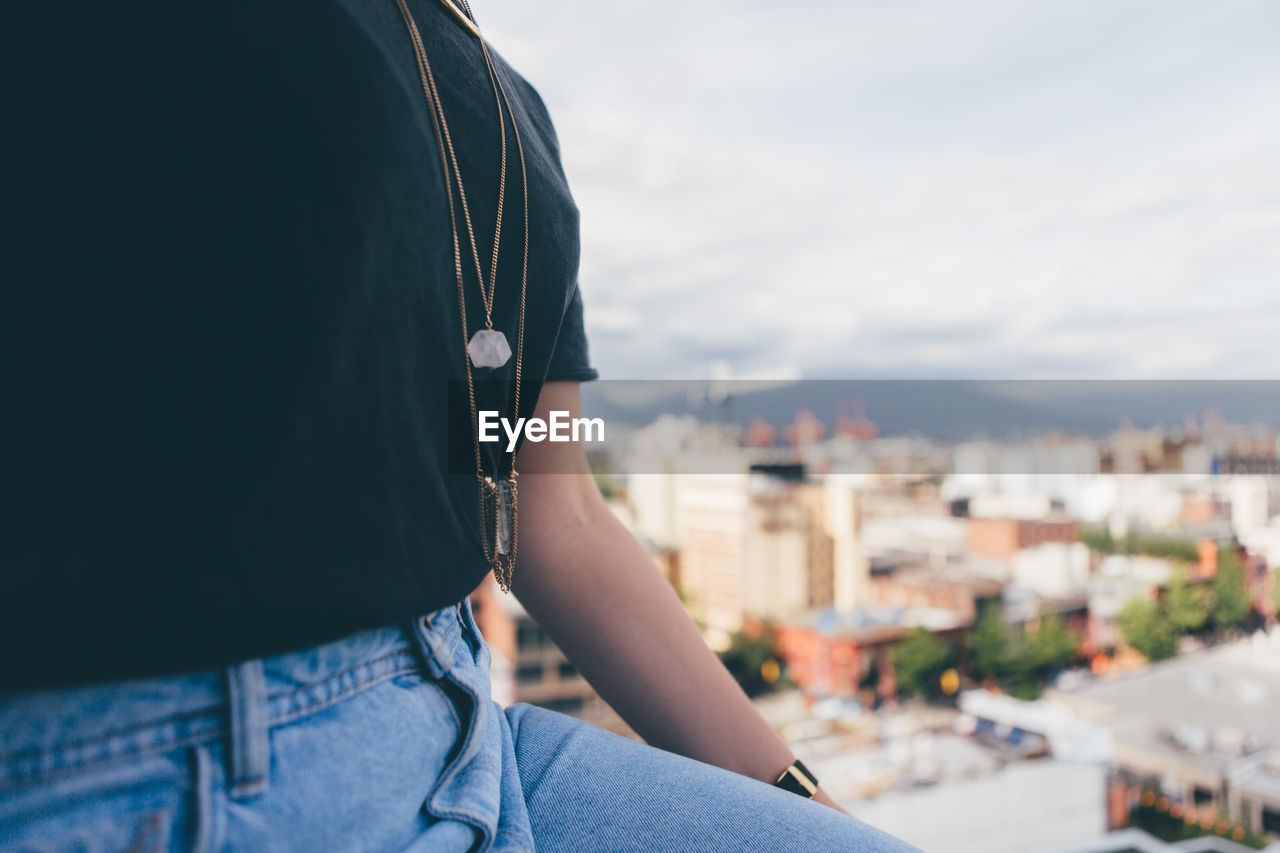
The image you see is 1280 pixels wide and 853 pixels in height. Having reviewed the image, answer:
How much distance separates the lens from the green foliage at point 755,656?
77.5 feet

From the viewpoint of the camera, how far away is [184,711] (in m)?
0.26

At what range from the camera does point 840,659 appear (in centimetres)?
2434

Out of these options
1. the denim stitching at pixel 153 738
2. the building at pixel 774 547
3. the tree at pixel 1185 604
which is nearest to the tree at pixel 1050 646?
the tree at pixel 1185 604

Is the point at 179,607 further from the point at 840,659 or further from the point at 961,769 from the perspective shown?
the point at 840,659

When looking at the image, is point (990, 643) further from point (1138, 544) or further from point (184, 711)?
point (184, 711)

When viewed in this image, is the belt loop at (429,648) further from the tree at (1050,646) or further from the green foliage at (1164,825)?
the tree at (1050,646)

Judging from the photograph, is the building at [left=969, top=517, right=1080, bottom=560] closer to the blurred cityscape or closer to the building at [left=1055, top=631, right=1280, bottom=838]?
the blurred cityscape

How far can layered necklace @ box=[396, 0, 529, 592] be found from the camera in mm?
388

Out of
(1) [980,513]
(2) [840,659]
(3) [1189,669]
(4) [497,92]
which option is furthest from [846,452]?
(4) [497,92]

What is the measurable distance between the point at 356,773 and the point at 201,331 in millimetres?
174

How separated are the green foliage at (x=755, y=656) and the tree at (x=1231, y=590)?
49.9 ft

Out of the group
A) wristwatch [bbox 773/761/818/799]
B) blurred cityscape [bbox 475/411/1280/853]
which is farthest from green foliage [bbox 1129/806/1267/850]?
wristwatch [bbox 773/761/818/799]

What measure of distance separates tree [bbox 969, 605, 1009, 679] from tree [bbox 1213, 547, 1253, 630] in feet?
24.5

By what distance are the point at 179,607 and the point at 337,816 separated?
0.32 feet
